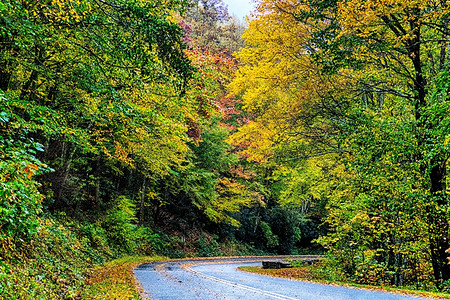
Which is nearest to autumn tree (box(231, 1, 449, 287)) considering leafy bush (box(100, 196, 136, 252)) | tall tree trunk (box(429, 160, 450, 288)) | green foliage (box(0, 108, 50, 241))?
tall tree trunk (box(429, 160, 450, 288))

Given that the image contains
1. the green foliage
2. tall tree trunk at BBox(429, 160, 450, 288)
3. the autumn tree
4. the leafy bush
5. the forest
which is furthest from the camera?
the leafy bush

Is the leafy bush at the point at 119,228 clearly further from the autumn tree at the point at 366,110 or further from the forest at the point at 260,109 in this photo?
the autumn tree at the point at 366,110

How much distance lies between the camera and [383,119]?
330 inches

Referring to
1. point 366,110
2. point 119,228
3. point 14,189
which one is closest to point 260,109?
point 366,110

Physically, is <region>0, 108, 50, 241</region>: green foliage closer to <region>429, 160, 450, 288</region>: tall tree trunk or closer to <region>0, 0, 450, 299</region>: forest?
<region>0, 0, 450, 299</region>: forest

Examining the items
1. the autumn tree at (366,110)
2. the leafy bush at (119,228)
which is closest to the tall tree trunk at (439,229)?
the autumn tree at (366,110)

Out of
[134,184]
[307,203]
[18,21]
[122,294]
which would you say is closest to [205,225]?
[134,184]

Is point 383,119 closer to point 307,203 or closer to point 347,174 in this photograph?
point 347,174

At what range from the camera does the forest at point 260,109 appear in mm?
5848

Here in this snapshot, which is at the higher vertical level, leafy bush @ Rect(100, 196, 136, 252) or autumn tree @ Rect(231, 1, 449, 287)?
autumn tree @ Rect(231, 1, 449, 287)

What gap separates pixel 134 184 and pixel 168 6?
1756 cm

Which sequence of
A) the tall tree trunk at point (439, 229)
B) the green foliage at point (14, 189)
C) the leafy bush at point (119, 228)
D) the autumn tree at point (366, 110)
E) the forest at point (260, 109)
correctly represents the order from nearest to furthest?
1. the green foliage at point (14, 189)
2. the forest at point (260, 109)
3. the autumn tree at point (366, 110)
4. the tall tree trunk at point (439, 229)
5. the leafy bush at point (119, 228)

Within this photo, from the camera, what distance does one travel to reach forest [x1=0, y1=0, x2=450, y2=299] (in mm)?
5848

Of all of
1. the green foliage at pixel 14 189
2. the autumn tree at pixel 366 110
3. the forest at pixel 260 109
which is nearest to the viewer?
the green foliage at pixel 14 189
